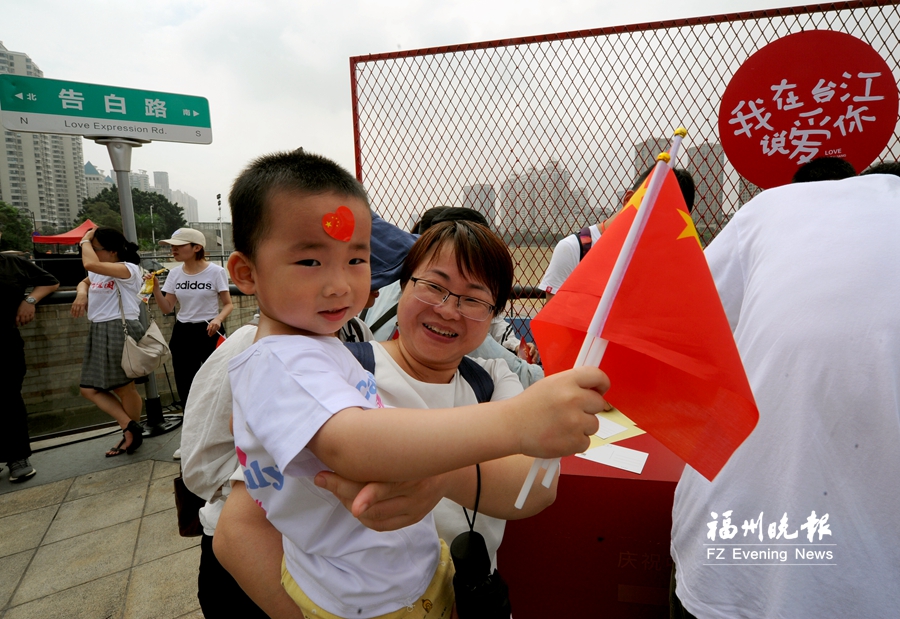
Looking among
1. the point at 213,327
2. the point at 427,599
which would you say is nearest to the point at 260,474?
the point at 427,599

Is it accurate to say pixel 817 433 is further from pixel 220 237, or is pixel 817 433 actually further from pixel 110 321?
pixel 220 237

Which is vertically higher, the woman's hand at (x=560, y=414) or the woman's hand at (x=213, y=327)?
the woman's hand at (x=560, y=414)

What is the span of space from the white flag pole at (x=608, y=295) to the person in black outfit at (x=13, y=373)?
406 centimetres

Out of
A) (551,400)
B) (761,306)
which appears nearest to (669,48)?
(761,306)

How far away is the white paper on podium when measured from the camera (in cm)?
156

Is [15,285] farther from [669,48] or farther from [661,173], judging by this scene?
[669,48]

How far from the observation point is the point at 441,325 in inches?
43.9

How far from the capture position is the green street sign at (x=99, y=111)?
331cm

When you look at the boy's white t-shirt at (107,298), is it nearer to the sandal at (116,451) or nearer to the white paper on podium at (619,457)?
the sandal at (116,451)

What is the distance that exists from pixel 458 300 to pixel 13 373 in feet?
12.4

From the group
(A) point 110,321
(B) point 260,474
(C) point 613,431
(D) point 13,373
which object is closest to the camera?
(B) point 260,474

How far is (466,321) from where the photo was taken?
43.7 inches

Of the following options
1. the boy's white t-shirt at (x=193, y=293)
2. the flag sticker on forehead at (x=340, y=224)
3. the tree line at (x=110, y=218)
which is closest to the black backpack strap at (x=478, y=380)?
the flag sticker on forehead at (x=340, y=224)

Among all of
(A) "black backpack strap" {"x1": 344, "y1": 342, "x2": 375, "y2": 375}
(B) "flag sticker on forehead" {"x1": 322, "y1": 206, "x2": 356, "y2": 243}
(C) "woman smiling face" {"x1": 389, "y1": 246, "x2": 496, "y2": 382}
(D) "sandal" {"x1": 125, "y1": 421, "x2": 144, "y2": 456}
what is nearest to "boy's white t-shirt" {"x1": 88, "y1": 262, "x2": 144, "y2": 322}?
(D) "sandal" {"x1": 125, "y1": 421, "x2": 144, "y2": 456}
